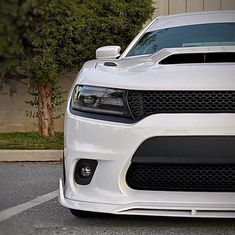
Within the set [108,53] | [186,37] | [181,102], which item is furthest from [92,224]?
[186,37]

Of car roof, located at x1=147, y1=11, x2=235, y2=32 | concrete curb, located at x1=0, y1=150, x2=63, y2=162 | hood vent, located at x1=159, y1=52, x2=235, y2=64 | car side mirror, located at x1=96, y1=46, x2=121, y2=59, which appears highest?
car roof, located at x1=147, y1=11, x2=235, y2=32

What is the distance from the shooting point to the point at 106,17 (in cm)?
801

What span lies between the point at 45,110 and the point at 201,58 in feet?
13.5

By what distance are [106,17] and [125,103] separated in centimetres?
429

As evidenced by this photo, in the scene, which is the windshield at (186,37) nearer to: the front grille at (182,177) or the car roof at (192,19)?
the car roof at (192,19)

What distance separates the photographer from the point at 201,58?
14.5 ft

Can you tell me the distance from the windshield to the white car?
3.91 feet

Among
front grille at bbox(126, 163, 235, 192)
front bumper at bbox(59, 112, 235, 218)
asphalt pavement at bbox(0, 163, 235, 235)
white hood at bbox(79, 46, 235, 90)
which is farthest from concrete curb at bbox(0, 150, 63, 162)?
front grille at bbox(126, 163, 235, 192)

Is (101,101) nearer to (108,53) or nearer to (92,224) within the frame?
(92,224)

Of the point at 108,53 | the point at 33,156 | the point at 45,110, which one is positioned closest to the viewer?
→ the point at 108,53

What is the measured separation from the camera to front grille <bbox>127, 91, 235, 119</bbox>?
3.83 meters

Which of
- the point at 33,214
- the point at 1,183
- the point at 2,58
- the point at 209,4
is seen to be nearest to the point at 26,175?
the point at 1,183

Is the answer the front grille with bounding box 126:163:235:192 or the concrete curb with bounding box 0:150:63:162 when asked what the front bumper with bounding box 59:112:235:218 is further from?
the concrete curb with bounding box 0:150:63:162

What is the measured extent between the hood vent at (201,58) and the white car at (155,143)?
28 cm
